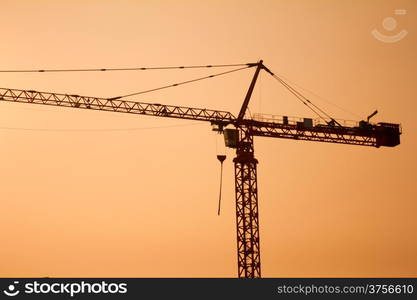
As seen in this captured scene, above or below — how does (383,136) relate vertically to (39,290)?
above

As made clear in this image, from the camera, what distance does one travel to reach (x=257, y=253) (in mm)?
56094

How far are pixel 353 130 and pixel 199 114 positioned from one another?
16.5m

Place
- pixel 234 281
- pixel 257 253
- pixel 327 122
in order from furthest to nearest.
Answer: pixel 327 122 → pixel 257 253 → pixel 234 281

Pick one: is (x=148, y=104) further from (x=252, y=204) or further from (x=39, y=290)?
(x=39, y=290)

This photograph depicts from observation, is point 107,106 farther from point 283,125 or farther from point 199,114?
point 283,125

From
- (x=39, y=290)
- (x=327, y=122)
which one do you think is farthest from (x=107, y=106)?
(x=39, y=290)

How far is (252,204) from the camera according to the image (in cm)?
5712

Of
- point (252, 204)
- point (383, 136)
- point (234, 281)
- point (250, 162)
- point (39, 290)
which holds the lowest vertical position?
point (39, 290)

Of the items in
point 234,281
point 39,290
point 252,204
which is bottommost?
point 39,290

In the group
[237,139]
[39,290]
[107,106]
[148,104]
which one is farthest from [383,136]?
[39,290]

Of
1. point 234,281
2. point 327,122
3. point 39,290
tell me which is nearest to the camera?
point 39,290

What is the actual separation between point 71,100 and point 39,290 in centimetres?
2733

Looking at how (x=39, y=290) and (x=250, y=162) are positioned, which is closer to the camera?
(x=39, y=290)

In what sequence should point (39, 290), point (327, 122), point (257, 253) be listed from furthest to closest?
point (327, 122)
point (257, 253)
point (39, 290)
